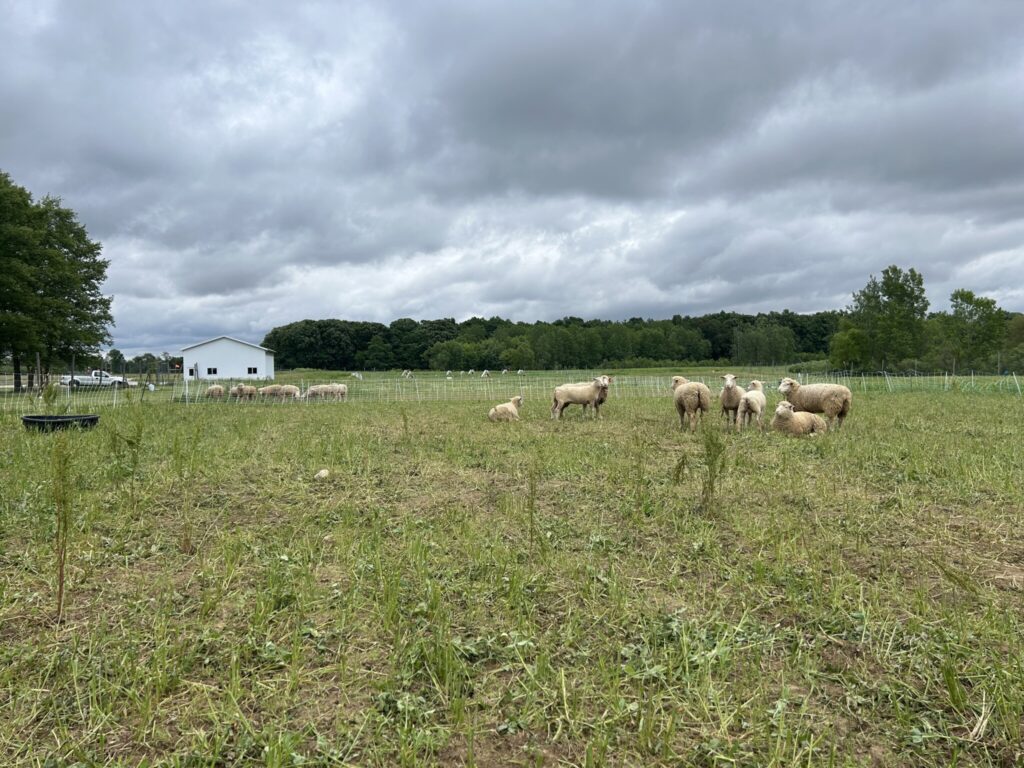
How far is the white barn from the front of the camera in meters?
58.2

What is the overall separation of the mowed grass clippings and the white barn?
54.9 meters

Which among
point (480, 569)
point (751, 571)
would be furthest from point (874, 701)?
A: point (480, 569)

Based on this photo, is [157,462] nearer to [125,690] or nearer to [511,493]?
[511,493]

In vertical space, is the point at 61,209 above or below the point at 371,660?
above

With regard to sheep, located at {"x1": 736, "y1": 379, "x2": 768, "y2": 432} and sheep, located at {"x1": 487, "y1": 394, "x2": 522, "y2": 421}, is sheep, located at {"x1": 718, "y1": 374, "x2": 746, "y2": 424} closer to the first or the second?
sheep, located at {"x1": 736, "y1": 379, "x2": 768, "y2": 432}

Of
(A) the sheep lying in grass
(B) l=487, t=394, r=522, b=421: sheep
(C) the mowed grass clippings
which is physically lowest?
(C) the mowed grass clippings

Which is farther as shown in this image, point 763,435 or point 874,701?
point 763,435

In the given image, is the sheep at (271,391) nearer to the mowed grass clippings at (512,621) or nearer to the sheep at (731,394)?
the mowed grass clippings at (512,621)

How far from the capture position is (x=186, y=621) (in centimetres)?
399

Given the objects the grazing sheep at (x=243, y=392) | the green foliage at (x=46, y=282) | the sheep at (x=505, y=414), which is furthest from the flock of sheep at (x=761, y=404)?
the green foliage at (x=46, y=282)

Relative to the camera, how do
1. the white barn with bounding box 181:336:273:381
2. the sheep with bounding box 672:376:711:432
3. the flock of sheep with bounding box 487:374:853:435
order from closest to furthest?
the flock of sheep with bounding box 487:374:853:435
the sheep with bounding box 672:376:711:432
the white barn with bounding box 181:336:273:381

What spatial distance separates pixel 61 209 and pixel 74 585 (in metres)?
47.4

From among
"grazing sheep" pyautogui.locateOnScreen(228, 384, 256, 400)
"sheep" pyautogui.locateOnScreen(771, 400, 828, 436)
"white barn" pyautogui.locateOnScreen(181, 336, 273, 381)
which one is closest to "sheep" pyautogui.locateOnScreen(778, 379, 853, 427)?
"sheep" pyautogui.locateOnScreen(771, 400, 828, 436)

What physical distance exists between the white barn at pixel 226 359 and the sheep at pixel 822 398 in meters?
53.9
